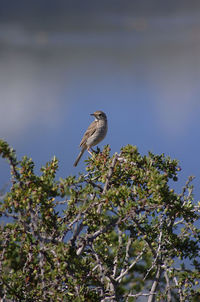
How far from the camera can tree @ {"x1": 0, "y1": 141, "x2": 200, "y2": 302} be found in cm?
398

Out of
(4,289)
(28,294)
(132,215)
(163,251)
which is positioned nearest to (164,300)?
(163,251)

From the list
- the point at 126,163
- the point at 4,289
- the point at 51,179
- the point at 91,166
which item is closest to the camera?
the point at 4,289

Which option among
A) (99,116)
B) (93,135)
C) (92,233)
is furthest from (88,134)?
(92,233)

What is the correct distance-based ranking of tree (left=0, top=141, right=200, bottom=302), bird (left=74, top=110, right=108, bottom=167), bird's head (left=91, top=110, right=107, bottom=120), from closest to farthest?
tree (left=0, top=141, right=200, bottom=302), bird (left=74, top=110, right=108, bottom=167), bird's head (left=91, top=110, right=107, bottom=120)

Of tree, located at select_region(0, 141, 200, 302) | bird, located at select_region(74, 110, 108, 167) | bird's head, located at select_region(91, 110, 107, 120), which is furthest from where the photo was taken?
bird's head, located at select_region(91, 110, 107, 120)

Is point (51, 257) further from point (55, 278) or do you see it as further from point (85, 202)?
point (85, 202)

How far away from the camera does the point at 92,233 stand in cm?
447

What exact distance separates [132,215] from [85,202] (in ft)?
1.51

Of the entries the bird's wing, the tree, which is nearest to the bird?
the bird's wing

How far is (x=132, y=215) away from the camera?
4.15 m

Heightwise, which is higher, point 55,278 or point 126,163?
point 126,163

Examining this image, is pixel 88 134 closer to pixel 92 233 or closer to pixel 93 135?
pixel 93 135

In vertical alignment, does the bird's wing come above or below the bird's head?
below

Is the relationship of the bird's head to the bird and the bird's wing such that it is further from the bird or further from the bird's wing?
the bird's wing
